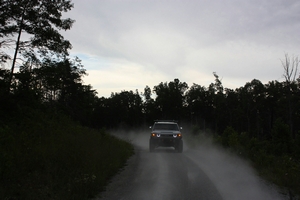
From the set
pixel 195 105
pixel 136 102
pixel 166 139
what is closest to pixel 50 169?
pixel 166 139

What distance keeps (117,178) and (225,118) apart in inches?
3966

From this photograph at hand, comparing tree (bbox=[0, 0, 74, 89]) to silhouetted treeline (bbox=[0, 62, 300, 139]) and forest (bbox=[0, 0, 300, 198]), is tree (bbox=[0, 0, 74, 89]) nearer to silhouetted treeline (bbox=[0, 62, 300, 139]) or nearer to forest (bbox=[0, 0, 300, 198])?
forest (bbox=[0, 0, 300, 198])

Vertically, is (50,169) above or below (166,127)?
below

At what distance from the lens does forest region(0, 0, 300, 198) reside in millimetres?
18703

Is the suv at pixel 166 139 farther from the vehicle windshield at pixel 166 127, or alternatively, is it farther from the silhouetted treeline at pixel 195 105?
the silhouetted treeline at pixel 195 105

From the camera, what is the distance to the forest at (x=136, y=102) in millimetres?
18703

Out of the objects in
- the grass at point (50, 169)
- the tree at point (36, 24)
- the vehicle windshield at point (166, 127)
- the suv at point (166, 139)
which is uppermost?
the tree at point (36, 24)

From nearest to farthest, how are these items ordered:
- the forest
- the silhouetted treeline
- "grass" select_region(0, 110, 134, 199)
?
1. "grass" select_region(0, 110, 134, 199)
2. the forest
3. the silhouetted treeline

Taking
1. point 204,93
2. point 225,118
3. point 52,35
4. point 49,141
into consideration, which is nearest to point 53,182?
point 49,141

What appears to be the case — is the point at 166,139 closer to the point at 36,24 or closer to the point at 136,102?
the point at 36,24

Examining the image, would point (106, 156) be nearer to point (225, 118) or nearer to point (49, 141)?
point (49, 141)

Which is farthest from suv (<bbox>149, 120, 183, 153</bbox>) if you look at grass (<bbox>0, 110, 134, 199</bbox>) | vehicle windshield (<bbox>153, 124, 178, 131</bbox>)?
grass (<bbox>0, 110, 134, 199</bbox>)

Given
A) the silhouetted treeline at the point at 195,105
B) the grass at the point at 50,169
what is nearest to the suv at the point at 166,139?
the grass at the point at 50,169

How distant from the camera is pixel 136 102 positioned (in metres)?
130
